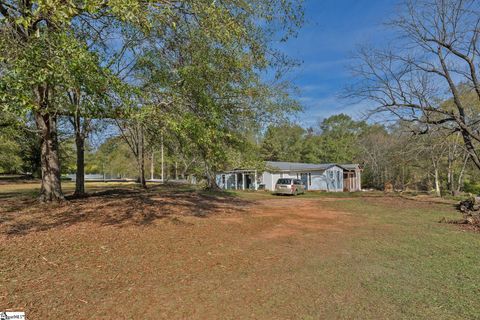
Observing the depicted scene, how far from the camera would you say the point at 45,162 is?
10.5 m

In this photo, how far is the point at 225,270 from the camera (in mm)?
4949

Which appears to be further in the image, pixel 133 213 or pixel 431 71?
pixel 431 71

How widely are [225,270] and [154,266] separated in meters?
1.18

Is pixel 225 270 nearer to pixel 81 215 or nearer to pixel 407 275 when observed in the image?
pixel 407 275

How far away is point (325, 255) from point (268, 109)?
1242 centimetres

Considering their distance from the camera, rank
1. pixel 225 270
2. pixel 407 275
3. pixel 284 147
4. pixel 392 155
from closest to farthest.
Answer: pixel 407 275 < pixel 225 270 < pixel 392 155 < pixel 284 147

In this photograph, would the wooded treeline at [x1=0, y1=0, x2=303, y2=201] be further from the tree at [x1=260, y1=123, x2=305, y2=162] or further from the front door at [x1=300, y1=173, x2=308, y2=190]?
the tree at [x1=260, y1=123, x2=305, y2=162]

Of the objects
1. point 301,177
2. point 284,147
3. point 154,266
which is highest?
point 284,147

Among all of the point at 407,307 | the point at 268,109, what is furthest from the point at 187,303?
the point at 268,109

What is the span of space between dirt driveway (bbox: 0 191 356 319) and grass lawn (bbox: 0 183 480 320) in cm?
2

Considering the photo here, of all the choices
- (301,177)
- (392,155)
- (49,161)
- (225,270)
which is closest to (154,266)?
(225,270)

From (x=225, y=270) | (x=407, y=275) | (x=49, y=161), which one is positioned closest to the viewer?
(x=407, y=275)

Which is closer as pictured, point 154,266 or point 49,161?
point 154,266

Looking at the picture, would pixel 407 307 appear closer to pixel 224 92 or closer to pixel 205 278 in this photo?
pixel 205 278
